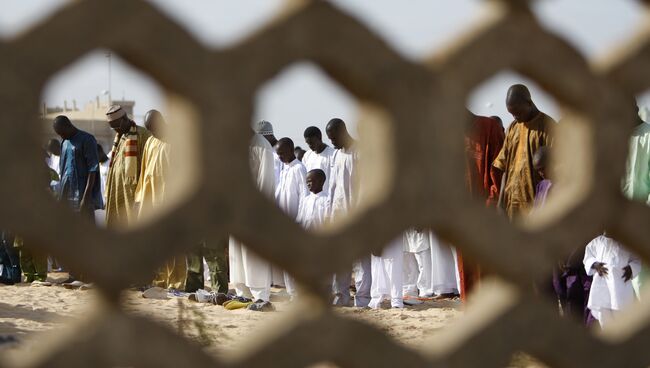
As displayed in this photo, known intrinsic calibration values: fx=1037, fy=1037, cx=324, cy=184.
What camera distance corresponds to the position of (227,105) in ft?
5.30

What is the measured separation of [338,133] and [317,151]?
0.85 meters

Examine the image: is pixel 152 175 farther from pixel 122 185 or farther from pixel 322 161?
pixel 322 161

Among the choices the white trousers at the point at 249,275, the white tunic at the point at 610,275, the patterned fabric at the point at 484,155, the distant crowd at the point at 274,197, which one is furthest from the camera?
the white trousers at the point at 249,275

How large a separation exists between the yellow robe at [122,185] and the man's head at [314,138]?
1.58m

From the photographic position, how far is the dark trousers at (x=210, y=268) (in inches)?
357

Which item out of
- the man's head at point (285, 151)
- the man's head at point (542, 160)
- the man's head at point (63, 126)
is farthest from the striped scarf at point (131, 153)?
the man's head at point (542, 160)

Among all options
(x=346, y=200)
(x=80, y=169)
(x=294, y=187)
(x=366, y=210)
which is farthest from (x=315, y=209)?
(x=366, y=210)

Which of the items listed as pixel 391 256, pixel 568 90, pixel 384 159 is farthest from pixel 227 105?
pixel 391 256

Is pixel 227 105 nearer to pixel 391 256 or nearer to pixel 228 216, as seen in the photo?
pixel 228 216

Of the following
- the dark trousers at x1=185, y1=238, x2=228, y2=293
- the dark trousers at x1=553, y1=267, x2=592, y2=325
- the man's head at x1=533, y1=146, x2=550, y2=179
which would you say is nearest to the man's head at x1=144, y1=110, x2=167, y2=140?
the dark trousers at x1=185, y1=238, x2=228, y2=293

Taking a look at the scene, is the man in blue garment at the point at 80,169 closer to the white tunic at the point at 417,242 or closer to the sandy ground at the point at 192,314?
the sandy ground at the point at 192,314

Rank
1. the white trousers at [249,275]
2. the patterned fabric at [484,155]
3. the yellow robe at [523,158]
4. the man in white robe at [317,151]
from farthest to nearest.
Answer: the man in white robe at [317,151]
the white trousers at [249,275]
the patterned fabric at [484,155]
the yellow robe at [523,158]

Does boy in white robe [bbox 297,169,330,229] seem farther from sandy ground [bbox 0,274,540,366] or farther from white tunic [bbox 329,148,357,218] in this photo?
sandy ground [bbox 0,274,540,366]

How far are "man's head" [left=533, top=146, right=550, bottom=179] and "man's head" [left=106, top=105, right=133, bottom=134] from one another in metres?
4.16
